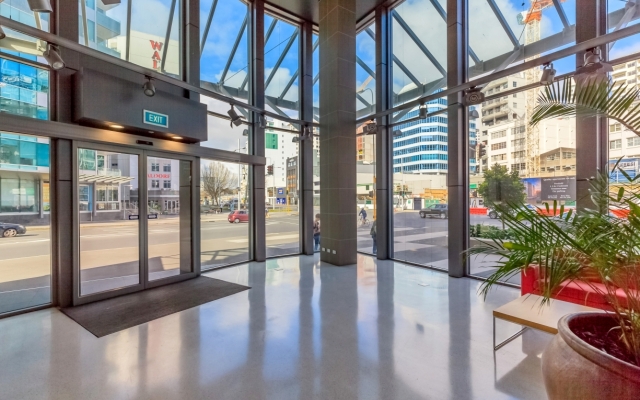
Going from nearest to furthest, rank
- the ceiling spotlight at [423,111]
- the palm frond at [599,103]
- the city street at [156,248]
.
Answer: the palm frond at [599,103] → the city street at [156,248] → the ceiling spotlight at [423,111]

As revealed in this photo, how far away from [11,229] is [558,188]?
26.0ft

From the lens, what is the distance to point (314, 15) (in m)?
7.40

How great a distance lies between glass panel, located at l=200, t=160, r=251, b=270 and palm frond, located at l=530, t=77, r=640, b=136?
18.5ft

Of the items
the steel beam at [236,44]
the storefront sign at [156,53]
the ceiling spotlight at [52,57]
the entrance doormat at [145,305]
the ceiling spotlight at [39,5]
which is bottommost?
the entrance doormat at [145,305]

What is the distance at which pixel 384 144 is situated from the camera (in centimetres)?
695

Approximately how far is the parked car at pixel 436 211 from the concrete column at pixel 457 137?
267 millimetres

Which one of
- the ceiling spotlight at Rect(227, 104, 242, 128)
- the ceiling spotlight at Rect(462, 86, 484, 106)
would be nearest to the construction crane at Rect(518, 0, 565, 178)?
the ceiling spotlight at Rect(462, 86, 484, 106)

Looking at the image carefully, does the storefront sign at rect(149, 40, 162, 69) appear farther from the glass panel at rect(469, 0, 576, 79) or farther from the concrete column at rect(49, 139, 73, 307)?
the glass panel at rect(469, 0, 576, 79)

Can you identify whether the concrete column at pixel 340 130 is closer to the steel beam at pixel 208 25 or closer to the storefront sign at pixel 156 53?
the steel beam at pixel 208 25

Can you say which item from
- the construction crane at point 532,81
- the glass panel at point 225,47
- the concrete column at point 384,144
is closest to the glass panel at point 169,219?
the glass panel at point 225,47

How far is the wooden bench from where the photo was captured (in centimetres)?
254

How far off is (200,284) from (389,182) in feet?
15.4

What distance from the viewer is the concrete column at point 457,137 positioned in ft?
17.8

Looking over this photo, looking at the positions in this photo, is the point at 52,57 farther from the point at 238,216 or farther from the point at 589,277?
the point at 589,277
